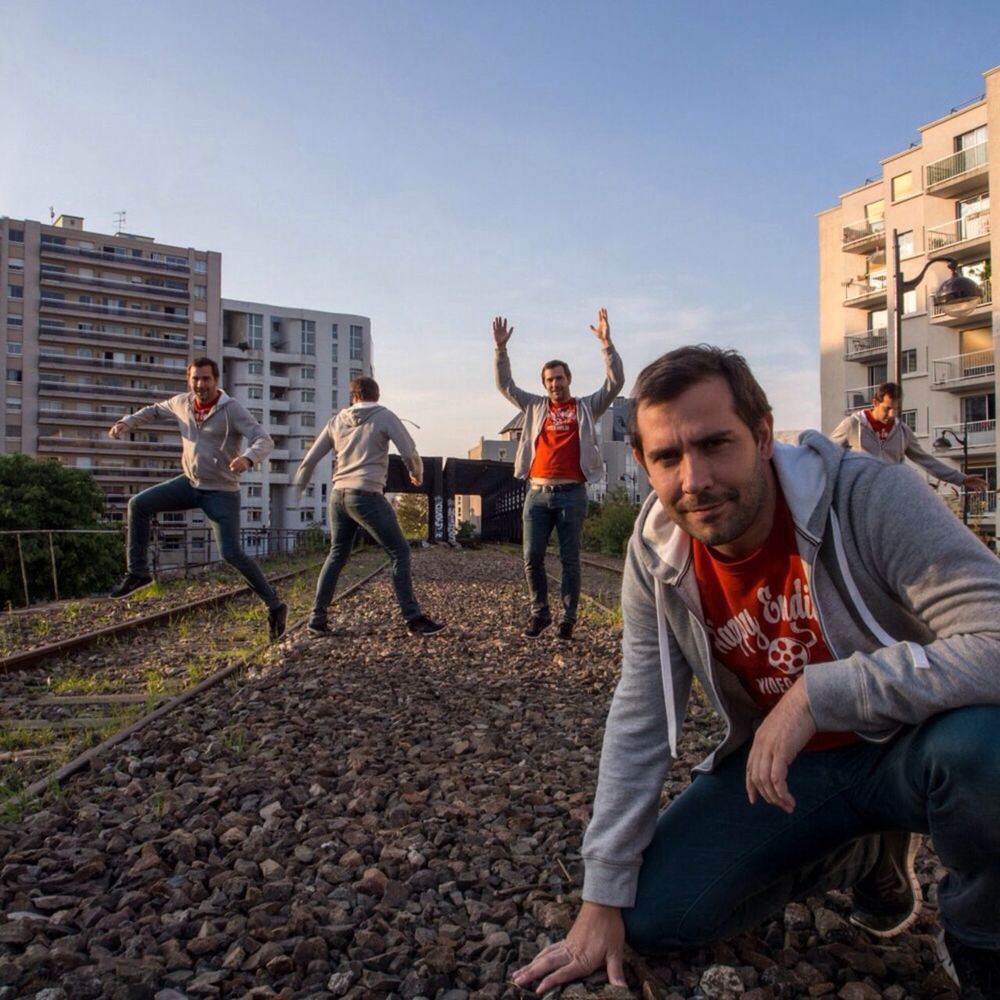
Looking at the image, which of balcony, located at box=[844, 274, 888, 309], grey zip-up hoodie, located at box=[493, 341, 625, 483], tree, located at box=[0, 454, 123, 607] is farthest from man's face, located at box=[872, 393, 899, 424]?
balcony, located at box=[844, 274, 888, 309]

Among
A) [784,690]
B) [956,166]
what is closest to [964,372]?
[956,166]

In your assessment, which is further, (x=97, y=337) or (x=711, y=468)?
(x=97, y=337)

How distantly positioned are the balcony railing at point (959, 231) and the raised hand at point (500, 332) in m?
33.6

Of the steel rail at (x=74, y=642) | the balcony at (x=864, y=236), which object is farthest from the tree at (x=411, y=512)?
the steel rail at (x=74, y=642)

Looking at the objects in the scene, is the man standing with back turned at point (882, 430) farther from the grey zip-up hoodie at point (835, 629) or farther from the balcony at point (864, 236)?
the balcony at point (864, 236)

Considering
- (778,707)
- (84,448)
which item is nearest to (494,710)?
(778,707)

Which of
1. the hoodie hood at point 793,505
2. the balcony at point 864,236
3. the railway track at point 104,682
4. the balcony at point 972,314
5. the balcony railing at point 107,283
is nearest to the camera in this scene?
→ the hoodie hood at point 793,505

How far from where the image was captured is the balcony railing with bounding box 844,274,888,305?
39.6m

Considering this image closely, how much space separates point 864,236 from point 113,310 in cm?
7258

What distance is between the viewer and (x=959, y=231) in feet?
118

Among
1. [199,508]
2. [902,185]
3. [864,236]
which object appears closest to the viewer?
[199,508]

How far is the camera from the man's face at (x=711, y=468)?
6.63 feet

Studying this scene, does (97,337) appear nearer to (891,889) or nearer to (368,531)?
(368,531)

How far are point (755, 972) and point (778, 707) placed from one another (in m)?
0.68
